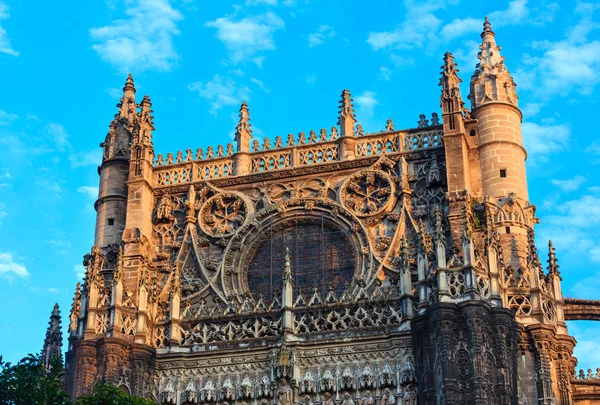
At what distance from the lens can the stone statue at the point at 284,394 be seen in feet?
103

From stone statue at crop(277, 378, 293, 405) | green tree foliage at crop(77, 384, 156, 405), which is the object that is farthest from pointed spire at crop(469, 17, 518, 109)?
green tree foliage at crop(77, 384, 156, 405)

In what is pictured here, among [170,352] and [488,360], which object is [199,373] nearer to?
[170,352]

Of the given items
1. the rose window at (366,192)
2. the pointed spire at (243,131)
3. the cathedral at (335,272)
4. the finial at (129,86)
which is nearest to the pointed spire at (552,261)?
the cathedral at (335,272)

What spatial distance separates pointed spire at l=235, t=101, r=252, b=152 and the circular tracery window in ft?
10.6

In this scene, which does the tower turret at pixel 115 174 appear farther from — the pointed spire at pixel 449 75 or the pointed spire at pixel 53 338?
the pointed spire at pixel 449 75

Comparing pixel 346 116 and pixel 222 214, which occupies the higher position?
pixel 346 116

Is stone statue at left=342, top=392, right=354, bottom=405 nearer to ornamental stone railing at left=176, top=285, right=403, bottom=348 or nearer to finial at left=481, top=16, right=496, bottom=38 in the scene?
ornamental stone railing at left=176, top=285, right=403, bottom=348

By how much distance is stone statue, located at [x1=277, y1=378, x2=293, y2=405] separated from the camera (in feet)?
103

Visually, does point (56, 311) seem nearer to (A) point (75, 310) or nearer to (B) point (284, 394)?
(A) point (75, 310)

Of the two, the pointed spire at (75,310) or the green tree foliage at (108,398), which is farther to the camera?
the pointed spire at (75,310)

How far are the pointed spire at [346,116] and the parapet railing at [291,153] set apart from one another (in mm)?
237

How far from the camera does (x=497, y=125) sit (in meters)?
34.9

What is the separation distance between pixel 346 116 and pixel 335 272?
5.06 metres

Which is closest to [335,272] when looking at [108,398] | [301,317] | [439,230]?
[301,317]
